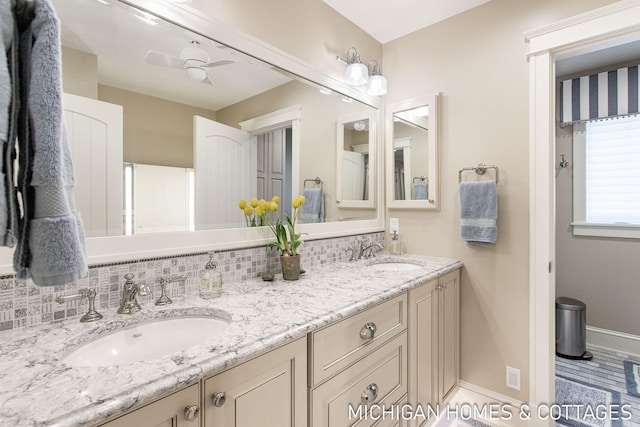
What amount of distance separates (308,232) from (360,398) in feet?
2.90

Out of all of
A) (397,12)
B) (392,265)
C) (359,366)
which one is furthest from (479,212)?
(397,12)

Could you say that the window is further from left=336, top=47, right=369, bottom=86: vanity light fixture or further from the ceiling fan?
the ceiling fan

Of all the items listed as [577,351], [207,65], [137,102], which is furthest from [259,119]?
[577,351]

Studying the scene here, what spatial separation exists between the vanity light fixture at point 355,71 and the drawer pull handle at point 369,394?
1700 mm

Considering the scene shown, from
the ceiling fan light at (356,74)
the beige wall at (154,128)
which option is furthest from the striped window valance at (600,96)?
the beige wall at (154,128)

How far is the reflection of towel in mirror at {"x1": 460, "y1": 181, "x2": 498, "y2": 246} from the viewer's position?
5.90 ft

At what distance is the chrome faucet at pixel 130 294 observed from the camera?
102 cm

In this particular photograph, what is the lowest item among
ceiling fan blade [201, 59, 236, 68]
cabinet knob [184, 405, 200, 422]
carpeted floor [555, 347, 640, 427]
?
carpeted floor [555, 347, 640, 427]

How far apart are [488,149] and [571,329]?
169 cm

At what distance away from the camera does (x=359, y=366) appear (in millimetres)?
1184

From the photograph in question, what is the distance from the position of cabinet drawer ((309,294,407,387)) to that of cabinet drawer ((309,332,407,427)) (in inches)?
1.3

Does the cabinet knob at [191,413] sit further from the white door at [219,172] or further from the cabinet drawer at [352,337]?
the white door at [219,172]

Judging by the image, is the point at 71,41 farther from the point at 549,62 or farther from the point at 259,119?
the point at 549,62

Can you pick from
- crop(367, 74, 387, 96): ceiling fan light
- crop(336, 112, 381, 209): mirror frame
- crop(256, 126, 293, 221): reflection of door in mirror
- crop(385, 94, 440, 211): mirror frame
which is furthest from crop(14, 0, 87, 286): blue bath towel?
crop(385, 94, 440, 211): mirror frame
